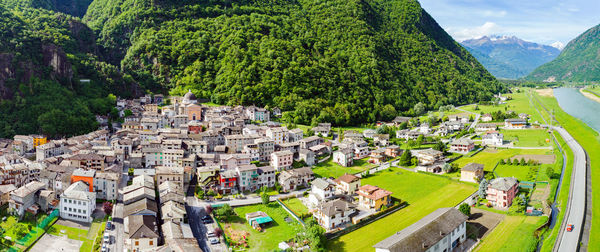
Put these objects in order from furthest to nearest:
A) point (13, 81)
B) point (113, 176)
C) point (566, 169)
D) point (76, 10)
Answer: point (76, 10) < point (13, 81) < point (566, 169) < point (113, 176)

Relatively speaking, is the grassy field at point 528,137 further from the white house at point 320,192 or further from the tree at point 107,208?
the tree at point 107,208

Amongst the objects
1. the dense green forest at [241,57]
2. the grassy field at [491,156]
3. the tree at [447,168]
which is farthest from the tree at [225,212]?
the dense green forest at [241,57]

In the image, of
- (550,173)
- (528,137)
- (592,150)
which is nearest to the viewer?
(550,173)

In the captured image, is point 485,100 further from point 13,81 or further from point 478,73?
point 13,81

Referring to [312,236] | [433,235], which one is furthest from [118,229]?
[433,235]

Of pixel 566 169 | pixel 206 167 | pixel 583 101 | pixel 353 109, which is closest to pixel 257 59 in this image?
pixel 353 109

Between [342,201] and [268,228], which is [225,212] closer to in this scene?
[268,228]

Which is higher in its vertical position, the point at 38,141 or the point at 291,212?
the point at 38,141
